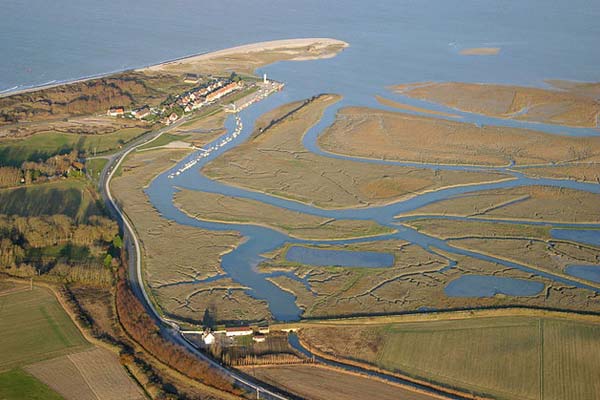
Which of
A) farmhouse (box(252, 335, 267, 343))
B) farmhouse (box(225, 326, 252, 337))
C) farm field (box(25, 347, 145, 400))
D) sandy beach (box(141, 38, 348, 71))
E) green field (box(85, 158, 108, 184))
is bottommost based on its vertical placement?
farmhouse (box(252, 335, 267, 343))

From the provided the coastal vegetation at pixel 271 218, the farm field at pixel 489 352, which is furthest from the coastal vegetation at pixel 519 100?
the farm field at pixel 489 352

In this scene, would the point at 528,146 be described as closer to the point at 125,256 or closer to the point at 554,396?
the point at 554,396

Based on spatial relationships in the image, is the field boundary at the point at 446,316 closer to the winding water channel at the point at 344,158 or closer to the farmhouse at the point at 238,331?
the farmhouse at the point at 238,331

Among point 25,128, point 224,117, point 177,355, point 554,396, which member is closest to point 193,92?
point 224,117

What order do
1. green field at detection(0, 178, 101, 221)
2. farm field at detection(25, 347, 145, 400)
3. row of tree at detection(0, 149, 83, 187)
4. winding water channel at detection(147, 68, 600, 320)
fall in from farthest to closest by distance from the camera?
row of tree at detection(0, 149, 83, 187) → green field at detection(0, 178, 101, 221) → winding water channel at detection(147, 68, 600, 320) → farm field at detection(25, 347, 145, 400)

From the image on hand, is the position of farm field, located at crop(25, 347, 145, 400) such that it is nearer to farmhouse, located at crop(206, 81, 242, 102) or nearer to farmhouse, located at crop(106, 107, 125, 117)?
farmhouse, located at crop(106, 107, 125, 117)

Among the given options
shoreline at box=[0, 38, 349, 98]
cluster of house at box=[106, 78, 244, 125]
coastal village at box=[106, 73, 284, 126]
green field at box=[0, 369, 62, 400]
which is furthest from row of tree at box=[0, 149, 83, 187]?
green field at box=[0, 369, 62, 400]

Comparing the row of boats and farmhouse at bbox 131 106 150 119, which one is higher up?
farmhouse at bbox 131 106 150 119
